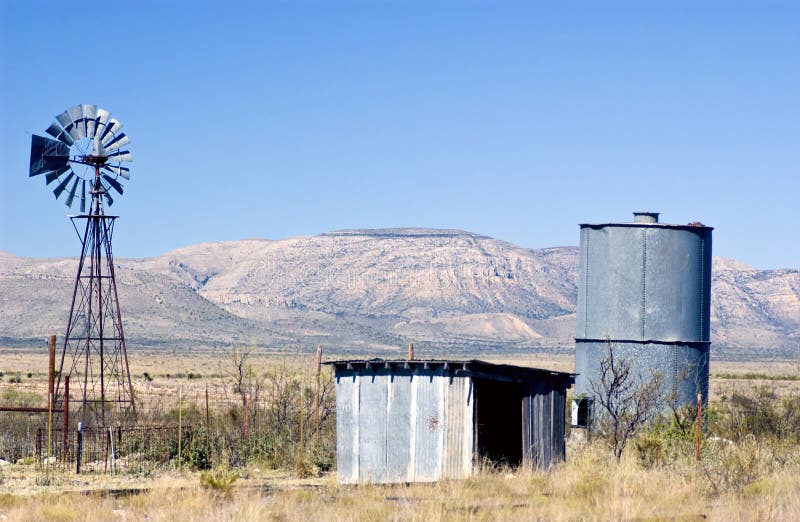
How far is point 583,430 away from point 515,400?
65.4 inches

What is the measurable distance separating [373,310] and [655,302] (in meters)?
160

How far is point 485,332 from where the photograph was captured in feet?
568

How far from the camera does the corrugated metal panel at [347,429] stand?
2314 centimetres

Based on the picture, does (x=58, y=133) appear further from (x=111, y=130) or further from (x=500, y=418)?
(x=500, y=418)

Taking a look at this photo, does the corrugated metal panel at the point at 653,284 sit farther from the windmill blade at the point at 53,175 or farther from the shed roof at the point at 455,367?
the windmill blade at the point at 53,175

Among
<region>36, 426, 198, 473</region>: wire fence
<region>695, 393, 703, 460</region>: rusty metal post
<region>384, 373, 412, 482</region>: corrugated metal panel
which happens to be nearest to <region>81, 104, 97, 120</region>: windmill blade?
<region>36, 426, 198, 473</region>: wire fence

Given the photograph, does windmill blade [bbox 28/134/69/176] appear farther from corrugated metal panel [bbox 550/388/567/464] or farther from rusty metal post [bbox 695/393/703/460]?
rusty metal post [bbox 695/393/703/460]

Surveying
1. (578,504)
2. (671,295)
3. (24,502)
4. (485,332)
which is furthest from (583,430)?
(485,332)

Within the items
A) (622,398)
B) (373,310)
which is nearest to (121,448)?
(622,398)

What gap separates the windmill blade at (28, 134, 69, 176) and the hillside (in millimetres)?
93952

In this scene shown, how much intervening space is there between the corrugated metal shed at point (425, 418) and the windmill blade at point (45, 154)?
34.3 feet

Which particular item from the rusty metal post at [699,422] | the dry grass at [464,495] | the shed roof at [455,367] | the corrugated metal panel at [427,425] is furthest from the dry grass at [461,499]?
the shed roof at [455,367]

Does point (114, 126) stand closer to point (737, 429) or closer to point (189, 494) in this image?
point (189, 494)

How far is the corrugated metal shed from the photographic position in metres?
22.1
